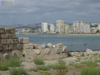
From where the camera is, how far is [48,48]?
44.7 ft

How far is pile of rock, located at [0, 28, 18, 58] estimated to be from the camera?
12.7m

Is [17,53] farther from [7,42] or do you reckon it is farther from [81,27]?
[81,27]

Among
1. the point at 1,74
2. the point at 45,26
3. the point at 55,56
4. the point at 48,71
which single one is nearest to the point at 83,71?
the point at 48,71

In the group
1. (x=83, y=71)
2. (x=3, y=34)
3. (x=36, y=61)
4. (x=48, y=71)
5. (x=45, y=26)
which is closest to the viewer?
(x=83, y=71)

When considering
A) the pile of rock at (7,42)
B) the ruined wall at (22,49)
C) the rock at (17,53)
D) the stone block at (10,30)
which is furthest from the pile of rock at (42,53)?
the stone block at (10,30)

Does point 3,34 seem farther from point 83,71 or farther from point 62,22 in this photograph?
point 62,22

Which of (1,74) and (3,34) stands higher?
(3,34)

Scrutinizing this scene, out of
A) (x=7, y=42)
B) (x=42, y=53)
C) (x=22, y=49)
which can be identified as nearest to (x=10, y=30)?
(x=7, y=42)

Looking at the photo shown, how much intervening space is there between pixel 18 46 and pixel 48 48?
2.10 meters

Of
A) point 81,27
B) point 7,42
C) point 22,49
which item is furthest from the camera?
point 81,27

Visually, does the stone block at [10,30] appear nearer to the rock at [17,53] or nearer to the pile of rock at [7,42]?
the pile of rock at [7,42]

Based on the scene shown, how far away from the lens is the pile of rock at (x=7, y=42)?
12.7 metres

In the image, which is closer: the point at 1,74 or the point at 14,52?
the point at 1,74

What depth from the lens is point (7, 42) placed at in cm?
1285
